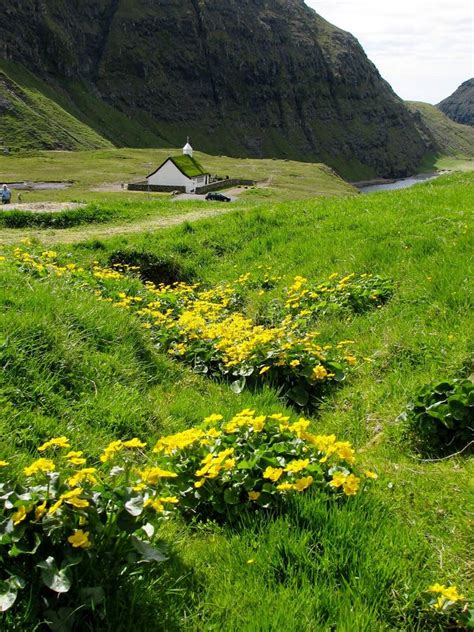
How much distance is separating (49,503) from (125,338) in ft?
12.8

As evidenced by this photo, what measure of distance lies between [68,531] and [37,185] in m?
76.2

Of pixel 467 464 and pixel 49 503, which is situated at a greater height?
pixel 49 503

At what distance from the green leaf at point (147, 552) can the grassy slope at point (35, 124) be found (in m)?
126

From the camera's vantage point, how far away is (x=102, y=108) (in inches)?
7869

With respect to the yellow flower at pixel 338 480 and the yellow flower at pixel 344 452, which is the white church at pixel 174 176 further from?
the yellow flower at pixel 338 480

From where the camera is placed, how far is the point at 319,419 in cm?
613

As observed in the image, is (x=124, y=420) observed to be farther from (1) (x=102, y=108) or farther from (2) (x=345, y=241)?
(1) (x=102, y=108)

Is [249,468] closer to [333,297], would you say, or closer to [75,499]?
[75,499]

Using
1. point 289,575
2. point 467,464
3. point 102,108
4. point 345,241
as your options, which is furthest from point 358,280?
point 102,108

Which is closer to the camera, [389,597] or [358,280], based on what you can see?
[389,597]

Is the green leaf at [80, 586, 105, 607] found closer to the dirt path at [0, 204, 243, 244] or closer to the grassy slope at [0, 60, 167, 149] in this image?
the dirt path at [0, 204, 243, 244]

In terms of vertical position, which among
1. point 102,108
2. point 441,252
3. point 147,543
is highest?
point 102,108

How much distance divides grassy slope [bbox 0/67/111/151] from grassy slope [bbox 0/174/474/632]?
12111cm

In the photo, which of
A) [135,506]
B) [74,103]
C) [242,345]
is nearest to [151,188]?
[242,345]
